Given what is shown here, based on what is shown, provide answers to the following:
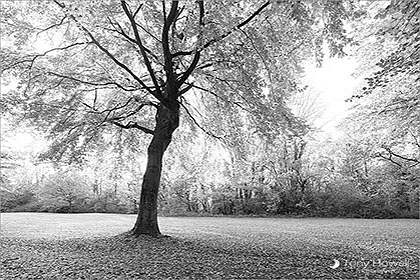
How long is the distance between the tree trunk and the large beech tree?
0.09 feet

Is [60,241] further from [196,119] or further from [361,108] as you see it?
[361,108]

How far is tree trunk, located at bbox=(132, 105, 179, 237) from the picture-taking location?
8.55 m

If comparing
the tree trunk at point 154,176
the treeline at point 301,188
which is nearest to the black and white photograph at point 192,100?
the tree trunk at point 154,176

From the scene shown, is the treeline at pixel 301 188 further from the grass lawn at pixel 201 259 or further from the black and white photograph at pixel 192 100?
the grass lawn at pixel 201 259

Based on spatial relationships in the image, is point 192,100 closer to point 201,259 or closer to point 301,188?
point 201,259

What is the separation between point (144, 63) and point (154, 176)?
329 cm

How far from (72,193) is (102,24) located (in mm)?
22724

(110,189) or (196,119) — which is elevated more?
(196,119)

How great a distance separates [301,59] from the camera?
28.5 ft

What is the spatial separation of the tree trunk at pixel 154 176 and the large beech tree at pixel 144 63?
0.03 meters

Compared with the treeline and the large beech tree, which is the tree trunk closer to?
the large beech tree

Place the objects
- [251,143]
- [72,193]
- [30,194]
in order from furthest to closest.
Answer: [30,194], [72,193], [251,143]

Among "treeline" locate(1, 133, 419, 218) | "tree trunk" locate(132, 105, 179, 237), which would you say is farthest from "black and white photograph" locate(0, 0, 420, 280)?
"treeline" locate(1, 133, 419, 218)

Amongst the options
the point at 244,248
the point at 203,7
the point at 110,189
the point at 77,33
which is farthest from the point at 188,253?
the point at 110,189
